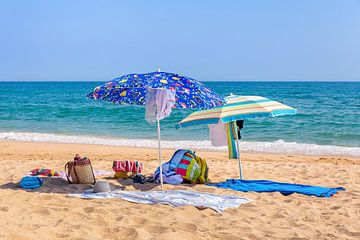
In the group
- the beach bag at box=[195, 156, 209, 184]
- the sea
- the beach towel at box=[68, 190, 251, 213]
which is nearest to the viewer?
the beach towel at box=[68, 190, 251, 213]

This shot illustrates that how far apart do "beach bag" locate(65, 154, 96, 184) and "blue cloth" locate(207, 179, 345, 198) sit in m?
1.96

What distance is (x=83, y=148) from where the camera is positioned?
14.0m

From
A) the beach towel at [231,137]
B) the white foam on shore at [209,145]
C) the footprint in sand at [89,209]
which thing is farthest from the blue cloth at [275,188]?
the white foam on shore at [209,145]

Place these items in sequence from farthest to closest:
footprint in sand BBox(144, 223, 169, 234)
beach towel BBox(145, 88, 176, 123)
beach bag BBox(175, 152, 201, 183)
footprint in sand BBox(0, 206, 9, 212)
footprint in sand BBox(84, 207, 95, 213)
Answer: beach bag BBox(175, 152, 201, 183) → beach towel BBox(145, 88, 176, 123) → footprint in sand BBox(84, 207, 95, 213) → footprint in sand BBox(0, 206, 9, 212) → footprint in sand BBox(144, 223, 169, 234)

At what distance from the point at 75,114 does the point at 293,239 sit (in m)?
26.4

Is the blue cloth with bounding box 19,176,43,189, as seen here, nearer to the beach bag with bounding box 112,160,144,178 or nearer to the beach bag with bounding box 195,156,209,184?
the beach bag with bounding box 112,160,144,178

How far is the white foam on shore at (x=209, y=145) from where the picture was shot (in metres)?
14.0

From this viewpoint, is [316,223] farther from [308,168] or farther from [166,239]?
[308,168]

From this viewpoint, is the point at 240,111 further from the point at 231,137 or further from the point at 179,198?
the point at 179,198

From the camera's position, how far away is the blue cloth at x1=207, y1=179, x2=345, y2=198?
6.66 m

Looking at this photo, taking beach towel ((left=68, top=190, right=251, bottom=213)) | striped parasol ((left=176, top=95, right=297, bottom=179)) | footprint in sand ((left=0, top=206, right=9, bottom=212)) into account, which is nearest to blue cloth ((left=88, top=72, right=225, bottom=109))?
striped parasol ((left=176, top=95, right=297, bottom=179))

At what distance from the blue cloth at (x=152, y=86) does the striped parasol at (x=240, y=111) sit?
17.4 inches

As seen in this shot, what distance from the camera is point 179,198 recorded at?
5.91 meters

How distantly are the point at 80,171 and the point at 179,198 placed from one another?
76.4 inches
